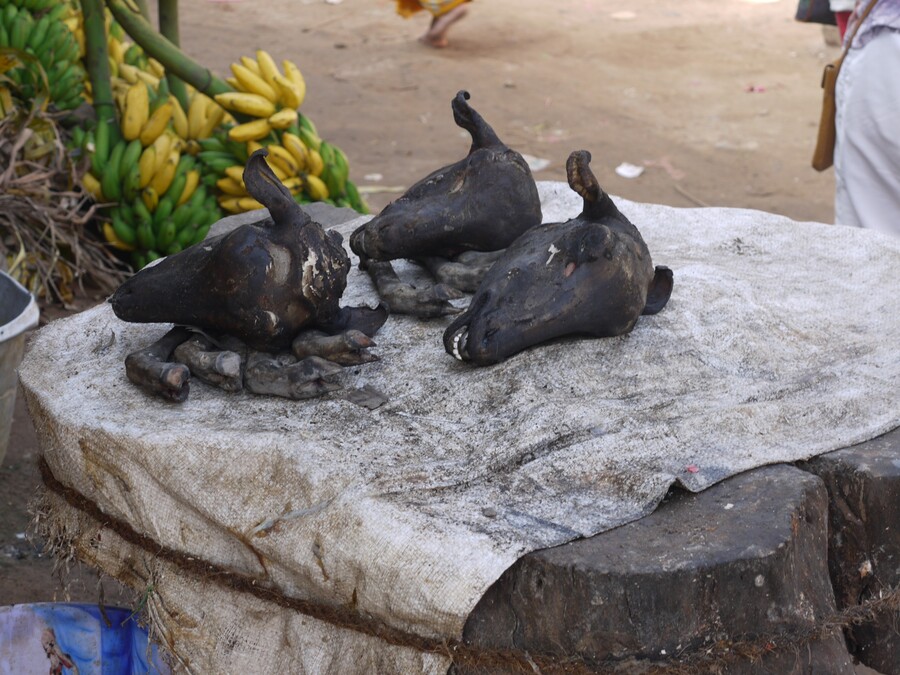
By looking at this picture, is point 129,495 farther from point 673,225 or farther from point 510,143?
point 510,143

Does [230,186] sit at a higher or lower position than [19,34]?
lower

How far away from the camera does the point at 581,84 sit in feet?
26.8

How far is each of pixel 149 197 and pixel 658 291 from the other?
2.79 metres

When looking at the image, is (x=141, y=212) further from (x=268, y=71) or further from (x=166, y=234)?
(x=268, y=71)

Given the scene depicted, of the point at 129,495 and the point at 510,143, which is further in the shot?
the point at 510,143

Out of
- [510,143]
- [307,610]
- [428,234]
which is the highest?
[428,234]

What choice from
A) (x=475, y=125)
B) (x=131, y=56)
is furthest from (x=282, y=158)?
(x=475, y=125)

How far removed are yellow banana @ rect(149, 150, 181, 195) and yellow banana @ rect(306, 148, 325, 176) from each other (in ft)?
1.81

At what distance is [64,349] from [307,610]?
0.93 meters

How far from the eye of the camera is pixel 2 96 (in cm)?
438

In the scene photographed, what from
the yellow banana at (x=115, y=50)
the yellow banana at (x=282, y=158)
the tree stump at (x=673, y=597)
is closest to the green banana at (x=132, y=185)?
the yellow banana at (x=282, y=158)

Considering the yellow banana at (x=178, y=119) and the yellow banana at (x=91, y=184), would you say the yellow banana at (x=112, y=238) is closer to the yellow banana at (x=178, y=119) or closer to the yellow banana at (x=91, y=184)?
the yellow banana at (x=91, y=184)

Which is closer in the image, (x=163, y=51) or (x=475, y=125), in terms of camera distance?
(x=475, y=125)

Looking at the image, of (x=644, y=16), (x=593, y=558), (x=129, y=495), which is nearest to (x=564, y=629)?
(x=593, y=558)
